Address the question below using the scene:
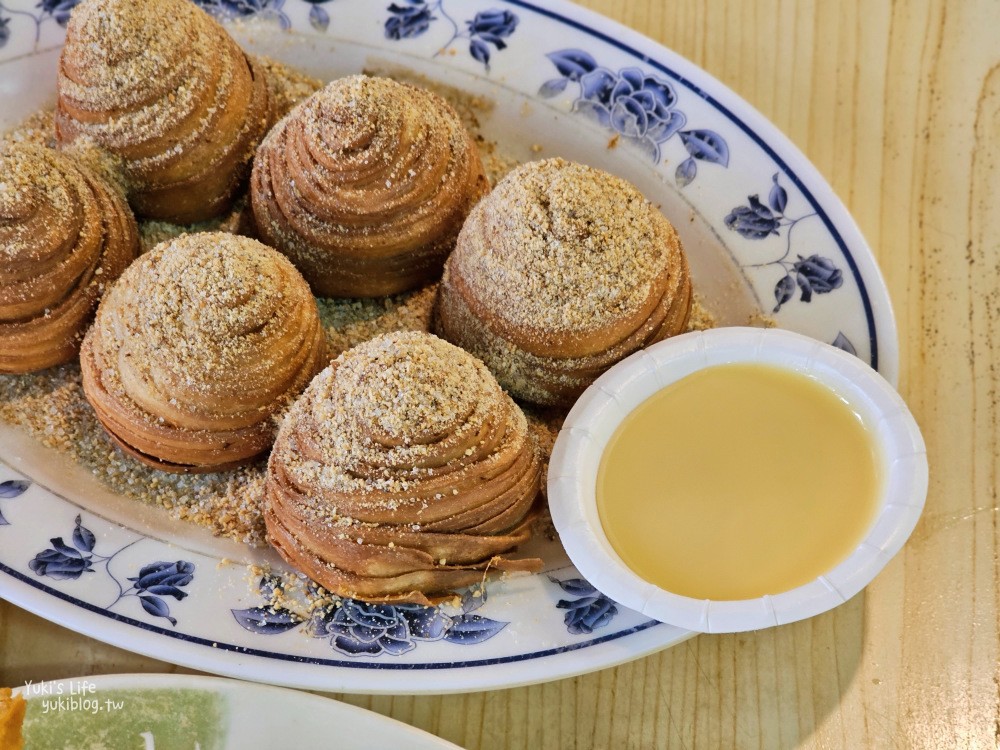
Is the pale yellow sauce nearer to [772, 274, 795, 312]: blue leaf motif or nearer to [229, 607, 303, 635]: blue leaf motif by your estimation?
[772, 274, 795, 312]: blue leaf motif

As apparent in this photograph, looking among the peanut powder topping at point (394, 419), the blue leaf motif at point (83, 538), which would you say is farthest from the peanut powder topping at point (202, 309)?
the blue leaf motif at point (83, 538)

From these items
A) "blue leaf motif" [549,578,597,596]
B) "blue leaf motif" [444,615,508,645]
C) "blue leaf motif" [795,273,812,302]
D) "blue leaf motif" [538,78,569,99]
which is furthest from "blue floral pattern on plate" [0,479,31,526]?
"blue leaf motif" [795,273,812,302]

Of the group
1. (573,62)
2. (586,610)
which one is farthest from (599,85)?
(586,610)

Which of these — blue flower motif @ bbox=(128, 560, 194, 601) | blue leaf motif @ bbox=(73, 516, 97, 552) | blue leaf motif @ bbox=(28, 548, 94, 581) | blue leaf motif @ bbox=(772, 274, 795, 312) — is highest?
blue leaf motif @ bbox=(772, 274, 795, 312)

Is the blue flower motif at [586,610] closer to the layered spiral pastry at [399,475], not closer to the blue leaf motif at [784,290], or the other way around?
the layered spiral pastry at [399,475]

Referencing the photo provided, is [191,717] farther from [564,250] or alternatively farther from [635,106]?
[635,106]

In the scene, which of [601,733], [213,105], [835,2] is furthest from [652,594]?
[835,2]

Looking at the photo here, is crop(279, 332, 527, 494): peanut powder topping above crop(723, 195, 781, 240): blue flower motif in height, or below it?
below
